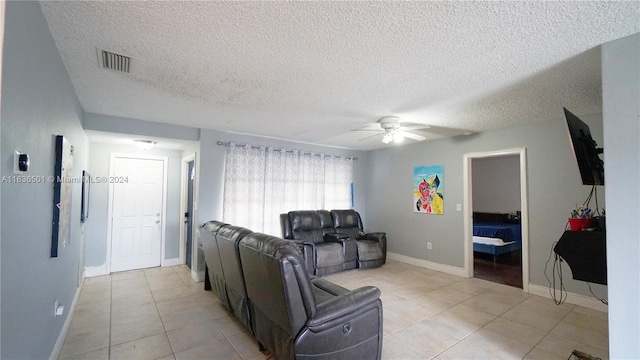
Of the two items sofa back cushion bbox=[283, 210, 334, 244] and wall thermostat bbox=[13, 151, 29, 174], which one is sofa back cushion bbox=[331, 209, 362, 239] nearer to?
sofa back cushion bbox=[283, 210, 334, 244]

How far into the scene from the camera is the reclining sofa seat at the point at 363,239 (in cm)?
480

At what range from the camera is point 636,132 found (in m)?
1.63

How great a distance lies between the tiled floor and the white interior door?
2.11 feet

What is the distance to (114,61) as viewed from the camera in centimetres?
211

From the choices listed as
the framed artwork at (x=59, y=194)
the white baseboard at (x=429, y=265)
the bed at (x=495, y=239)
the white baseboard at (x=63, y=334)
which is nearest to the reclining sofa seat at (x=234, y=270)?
the framed artwork at (x=59, y=194)

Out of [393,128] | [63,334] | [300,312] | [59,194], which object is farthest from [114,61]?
[393,128]

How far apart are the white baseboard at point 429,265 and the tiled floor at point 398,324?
44 centimetres

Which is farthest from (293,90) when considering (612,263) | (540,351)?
(540,351)

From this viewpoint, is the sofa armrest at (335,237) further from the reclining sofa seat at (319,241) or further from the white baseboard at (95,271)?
the white baseboard at (95,271)

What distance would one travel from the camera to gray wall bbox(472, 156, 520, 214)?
22.4 feet

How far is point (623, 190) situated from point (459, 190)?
2945mm

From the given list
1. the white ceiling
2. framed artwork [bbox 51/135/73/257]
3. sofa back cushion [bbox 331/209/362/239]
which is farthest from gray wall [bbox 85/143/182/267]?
sofa back cushion [bbox 331/209/362/239]

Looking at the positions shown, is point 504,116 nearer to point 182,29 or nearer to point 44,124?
point 182,29

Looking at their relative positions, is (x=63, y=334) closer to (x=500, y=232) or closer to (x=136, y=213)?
(x=136, y=213)
